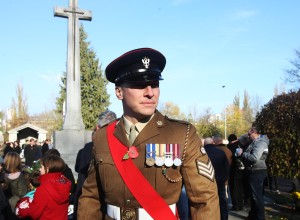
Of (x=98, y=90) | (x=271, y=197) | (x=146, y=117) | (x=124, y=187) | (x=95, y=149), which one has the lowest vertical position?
(x=271, y=197)

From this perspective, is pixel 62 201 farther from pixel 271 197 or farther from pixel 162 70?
pixel 271 197

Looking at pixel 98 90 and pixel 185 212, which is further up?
pixel 98 90

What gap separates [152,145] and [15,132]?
Answer: 129 ft

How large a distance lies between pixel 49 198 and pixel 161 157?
2.70 m

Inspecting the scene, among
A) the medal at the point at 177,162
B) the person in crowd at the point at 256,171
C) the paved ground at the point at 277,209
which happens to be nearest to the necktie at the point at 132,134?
the medal at the point at 177,162

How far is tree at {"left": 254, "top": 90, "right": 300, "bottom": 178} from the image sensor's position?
10.0 meters

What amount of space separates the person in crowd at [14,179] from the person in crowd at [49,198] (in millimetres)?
1406

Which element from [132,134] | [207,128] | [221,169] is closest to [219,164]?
[221,169]

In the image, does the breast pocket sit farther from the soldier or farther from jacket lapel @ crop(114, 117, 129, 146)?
jacket lapel @ crop(114, 117, 129, 146)

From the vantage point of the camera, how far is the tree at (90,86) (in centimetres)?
4144

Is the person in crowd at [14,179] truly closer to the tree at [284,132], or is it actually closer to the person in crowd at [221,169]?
the person in crowd at [221,169]

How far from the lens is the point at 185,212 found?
6.79m

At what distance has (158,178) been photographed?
2.39 metres

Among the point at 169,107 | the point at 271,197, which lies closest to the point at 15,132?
the point at 271,197
